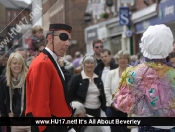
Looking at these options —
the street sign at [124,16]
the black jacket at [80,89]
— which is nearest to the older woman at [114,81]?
the black jacket at [80,89]

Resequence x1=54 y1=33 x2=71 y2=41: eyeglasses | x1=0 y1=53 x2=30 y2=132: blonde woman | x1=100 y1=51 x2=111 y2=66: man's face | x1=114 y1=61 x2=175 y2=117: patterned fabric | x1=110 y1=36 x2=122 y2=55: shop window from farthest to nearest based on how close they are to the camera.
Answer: x1=110 y1=36 x2=122 y2=55: shop window → x1=100 y1=51 x2=111 y2=66: man's face → x1=0 y1=53 x2=30 y2=132: blonde woman → x1=54 y1=33 x2=71 y2=41: eyeglasses → x1=114 y1=61 x2=175 y2=117: patterned fabric

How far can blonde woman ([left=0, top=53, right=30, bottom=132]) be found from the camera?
17.4 ft

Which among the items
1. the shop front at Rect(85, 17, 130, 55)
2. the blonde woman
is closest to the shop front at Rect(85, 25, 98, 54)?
the shop front at Rect(85, 17, 130, 55)

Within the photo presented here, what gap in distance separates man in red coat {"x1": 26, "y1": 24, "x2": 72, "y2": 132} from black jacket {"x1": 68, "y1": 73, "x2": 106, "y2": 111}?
2345 mm

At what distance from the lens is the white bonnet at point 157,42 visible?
10.8 ft

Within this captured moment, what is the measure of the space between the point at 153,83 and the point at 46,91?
3.06 ft

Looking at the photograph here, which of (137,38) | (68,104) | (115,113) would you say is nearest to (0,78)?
(115,113)

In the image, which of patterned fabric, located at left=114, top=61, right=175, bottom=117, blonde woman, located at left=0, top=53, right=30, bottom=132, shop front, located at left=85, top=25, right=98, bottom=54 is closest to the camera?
patterned fabric, located at left=114, top=61, right=175, bottom=117

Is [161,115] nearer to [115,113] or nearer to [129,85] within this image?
[129,85]

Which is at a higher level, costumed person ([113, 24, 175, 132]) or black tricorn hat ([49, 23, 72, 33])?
black tricorn hat ([49, 23, 72, 33])

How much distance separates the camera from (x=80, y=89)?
608 centimetres

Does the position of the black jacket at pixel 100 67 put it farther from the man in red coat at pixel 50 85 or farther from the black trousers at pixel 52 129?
the black trousers at pixel 52 129

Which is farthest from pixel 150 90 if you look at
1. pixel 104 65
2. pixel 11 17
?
pixel 104 65

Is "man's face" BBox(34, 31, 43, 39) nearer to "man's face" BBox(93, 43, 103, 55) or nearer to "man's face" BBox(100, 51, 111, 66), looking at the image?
"man's face" BBox(100, 51, 111, 66)
